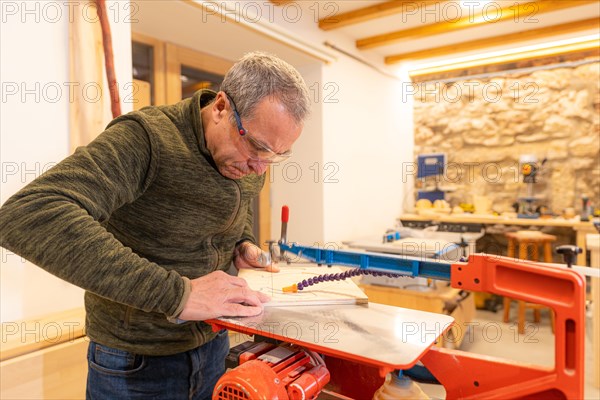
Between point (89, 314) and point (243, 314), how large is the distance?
44 cm

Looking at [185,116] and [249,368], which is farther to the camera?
[185,116]

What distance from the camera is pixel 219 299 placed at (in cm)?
87

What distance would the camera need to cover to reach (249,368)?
0.75 metres

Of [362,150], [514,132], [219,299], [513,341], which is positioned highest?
[514,132]

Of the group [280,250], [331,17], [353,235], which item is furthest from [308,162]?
[280,250]

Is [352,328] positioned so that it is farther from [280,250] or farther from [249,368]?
[280,250]

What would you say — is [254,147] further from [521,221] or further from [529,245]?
[529,245]

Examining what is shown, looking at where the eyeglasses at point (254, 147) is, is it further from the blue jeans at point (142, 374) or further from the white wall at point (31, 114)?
the white wall at point (31, 114)

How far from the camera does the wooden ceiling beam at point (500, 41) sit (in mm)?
3334

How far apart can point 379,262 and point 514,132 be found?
3958 mm

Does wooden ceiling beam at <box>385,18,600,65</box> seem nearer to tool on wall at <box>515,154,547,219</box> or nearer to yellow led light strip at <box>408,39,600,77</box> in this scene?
yellow led light strip at <box>408,39,600,77</box>

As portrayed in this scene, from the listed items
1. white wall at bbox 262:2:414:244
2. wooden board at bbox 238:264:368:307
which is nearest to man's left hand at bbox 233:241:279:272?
wooden board at bbox 238:264:368:307

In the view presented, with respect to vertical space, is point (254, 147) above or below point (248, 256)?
above

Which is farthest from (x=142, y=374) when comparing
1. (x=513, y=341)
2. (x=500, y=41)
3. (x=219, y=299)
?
(x=500, y=41)
